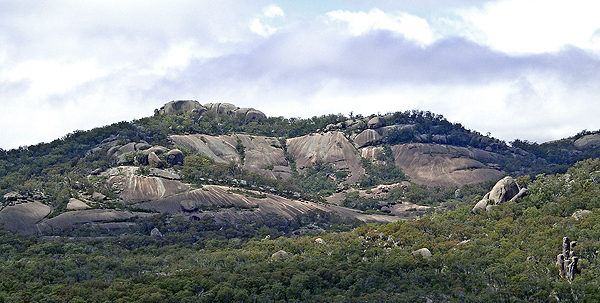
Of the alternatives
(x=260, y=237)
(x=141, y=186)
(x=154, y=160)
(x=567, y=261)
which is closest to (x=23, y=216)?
(x=141, y=186)

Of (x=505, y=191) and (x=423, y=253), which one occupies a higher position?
(x=505, y=191)

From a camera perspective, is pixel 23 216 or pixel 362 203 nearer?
pixel 23 216

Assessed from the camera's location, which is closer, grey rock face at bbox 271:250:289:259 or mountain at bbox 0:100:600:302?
mountain at bbox 0:100:600:302

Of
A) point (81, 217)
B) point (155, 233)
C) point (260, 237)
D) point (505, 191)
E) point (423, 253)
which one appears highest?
point (81, 217)

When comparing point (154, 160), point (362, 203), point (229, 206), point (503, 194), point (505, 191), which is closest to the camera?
point (505, 191)

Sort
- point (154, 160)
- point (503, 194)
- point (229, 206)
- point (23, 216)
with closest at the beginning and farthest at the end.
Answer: point (503, 194)
point (23, 216)
point (229, 206)
point (154, 160)

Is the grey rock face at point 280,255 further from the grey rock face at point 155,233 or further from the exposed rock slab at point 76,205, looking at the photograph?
the exposed rock slab at point 76,205

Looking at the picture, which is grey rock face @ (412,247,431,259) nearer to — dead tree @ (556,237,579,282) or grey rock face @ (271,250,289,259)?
dead tree @ (556,237,579,282)

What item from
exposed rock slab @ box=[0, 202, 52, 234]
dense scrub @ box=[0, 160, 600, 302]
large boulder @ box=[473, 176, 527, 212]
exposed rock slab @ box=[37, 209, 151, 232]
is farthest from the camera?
exposed rock slab @ box=[37, 209, 151, 232]

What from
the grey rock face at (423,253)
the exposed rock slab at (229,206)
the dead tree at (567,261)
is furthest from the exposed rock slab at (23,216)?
the dead tree at (567,261)

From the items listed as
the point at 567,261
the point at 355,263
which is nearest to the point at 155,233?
the point at 355,263

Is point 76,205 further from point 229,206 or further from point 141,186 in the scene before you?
point 229,206

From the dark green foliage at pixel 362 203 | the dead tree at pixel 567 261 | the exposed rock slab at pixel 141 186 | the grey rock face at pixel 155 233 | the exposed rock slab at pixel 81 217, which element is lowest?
the dead tree at pixel 567 261

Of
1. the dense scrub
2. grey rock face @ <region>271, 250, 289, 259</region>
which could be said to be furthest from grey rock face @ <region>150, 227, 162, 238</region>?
grey rock face @ <region>271, 250, 289, 259</region>
